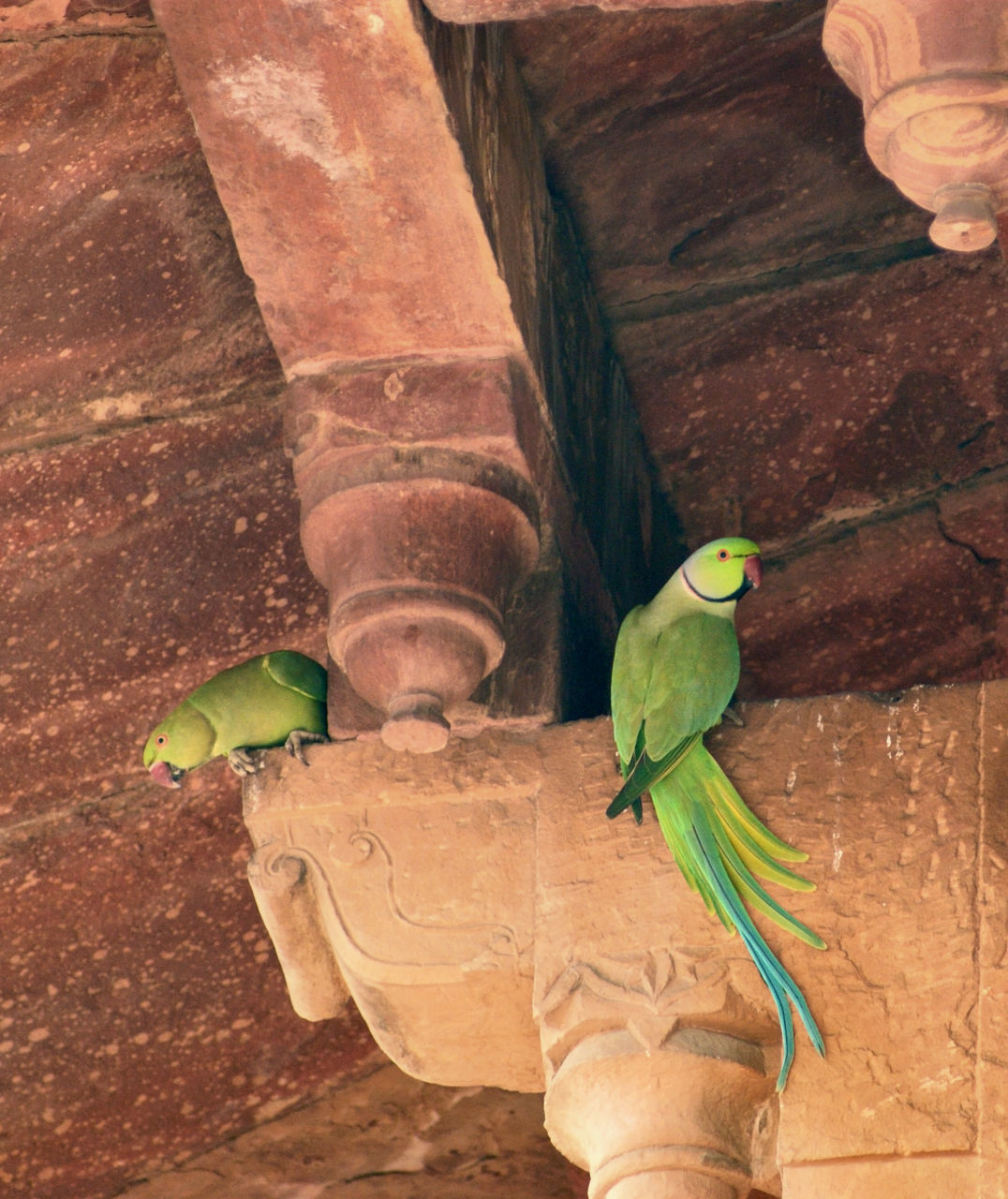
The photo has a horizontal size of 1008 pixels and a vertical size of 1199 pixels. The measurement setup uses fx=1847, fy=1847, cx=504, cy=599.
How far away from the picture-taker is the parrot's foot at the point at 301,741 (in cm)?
296

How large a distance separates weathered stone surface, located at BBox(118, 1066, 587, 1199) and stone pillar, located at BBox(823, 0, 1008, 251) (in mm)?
1947

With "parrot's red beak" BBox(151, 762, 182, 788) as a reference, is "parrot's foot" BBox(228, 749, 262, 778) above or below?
above

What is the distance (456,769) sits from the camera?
2873 millimetres

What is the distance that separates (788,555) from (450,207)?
1.11 meters

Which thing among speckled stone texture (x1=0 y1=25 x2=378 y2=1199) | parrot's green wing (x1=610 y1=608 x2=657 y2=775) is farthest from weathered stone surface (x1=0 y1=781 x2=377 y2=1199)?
parrot's green wing (x1=610 y1=608 x2=657 y2=775)

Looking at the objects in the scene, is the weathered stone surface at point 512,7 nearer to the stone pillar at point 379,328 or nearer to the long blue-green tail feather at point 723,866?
the stone pillar at point 379,328

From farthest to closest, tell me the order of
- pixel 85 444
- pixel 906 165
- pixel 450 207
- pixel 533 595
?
pixel 85 444 < pixel 533 595 < pixel 450 207 < pixel 906 165

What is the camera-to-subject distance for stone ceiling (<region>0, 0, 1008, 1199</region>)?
3.42m

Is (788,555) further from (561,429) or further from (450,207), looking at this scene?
(450,207)

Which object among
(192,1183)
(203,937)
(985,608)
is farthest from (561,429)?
(192,1183)

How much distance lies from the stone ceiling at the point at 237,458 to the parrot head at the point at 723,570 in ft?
1.62

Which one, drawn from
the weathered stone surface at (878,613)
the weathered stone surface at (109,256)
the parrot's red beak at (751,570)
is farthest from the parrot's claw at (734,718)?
the weathered stone surface at (109,256)

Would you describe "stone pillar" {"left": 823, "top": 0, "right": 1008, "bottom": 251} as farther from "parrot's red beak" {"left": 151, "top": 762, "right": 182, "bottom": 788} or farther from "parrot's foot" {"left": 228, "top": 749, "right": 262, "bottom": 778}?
"parrot's red beak" {"left": 151, "top": 762, "right": 182, "bottom": 788}

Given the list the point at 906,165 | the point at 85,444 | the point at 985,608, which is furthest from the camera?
the point at 85,444
